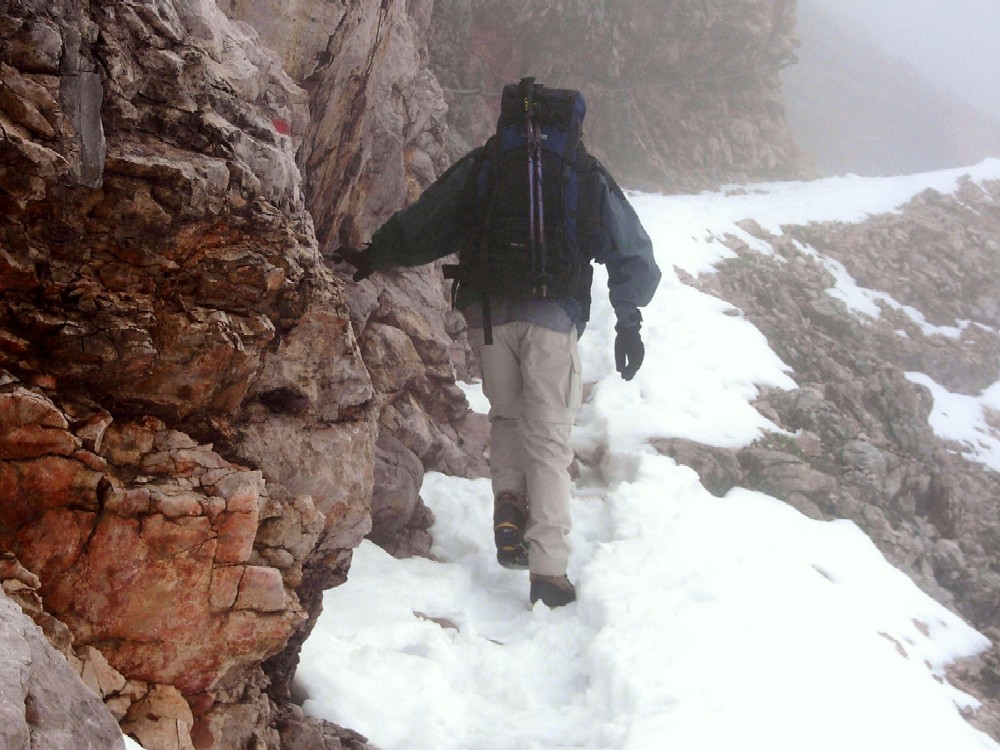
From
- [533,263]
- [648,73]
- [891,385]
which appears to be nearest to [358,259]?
[533,263]

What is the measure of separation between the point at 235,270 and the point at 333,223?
307 cm

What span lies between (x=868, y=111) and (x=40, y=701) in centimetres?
5110

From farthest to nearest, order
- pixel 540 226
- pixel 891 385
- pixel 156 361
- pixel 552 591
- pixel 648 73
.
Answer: pixel 648 73 < pixel 891 385 < pixel 552 591 < pixel 540 226 < pixel 156 361

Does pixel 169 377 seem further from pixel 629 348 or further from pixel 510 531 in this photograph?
pixel 629 348

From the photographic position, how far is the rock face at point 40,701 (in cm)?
175

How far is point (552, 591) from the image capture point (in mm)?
5613

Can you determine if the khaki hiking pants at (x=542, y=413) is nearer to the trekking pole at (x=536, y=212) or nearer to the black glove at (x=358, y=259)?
the trekking pole at (x=536, y=212)

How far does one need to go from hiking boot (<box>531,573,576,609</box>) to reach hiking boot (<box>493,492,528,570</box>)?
0.22 metres

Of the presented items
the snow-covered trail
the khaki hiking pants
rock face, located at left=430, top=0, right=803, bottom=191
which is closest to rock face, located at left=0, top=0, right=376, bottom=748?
the snow-covered trail

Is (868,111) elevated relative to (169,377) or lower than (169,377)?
elevated

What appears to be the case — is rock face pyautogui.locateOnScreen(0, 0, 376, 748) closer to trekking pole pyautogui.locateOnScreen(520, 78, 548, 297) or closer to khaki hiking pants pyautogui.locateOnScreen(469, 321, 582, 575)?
trekking pole pyautogui.locateOnScreen(520, 78, 548, 297)

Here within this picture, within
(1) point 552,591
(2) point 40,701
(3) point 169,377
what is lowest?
(1) point 552,591

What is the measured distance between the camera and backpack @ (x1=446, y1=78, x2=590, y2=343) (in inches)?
215

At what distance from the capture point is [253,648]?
→ 11.4 ft
